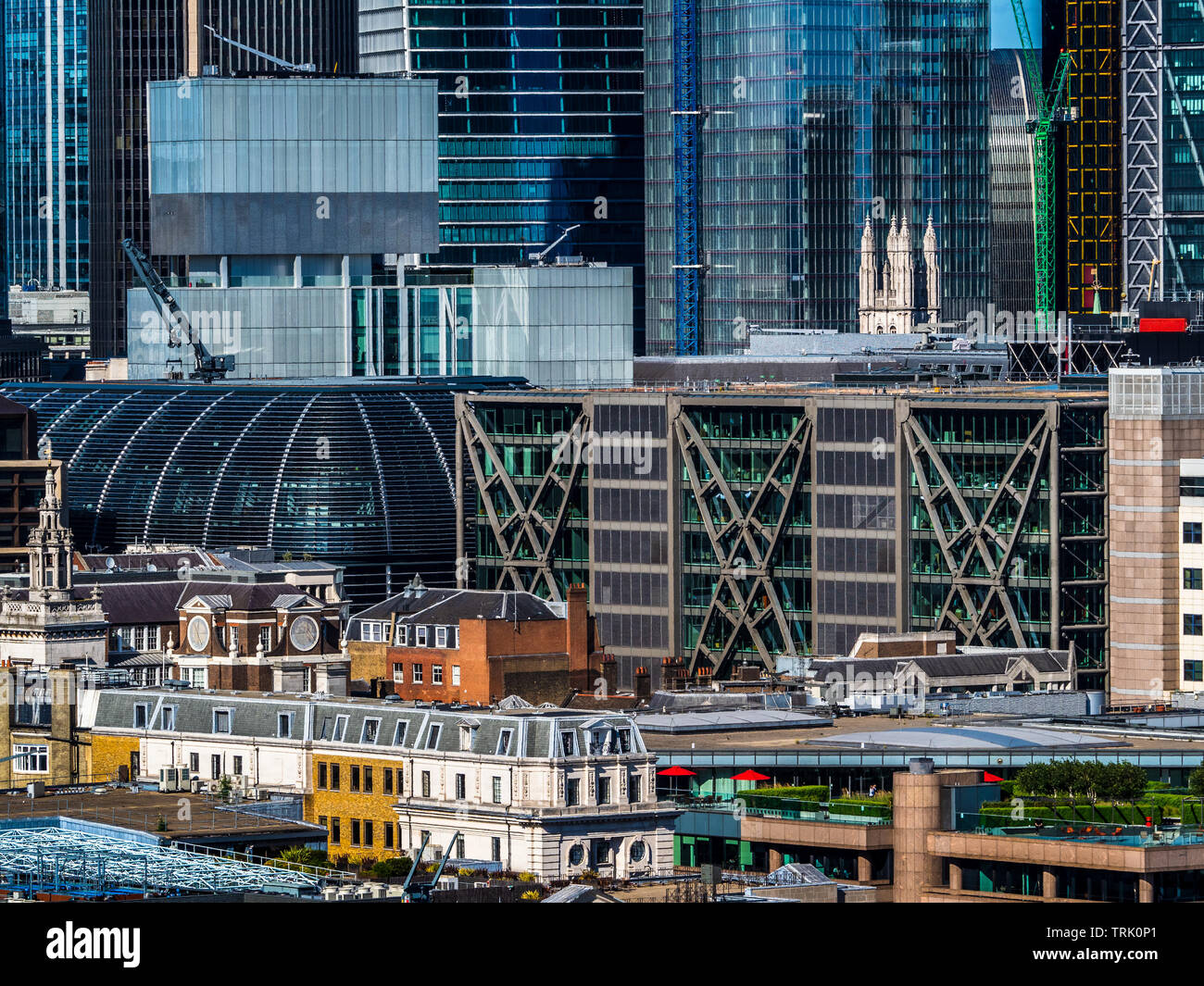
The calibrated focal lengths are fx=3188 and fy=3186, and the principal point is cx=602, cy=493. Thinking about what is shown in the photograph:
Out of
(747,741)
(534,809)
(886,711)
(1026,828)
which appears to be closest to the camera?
(1026,828)

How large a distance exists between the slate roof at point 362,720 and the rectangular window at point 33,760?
3188 millimetres

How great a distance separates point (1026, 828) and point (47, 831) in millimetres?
39074

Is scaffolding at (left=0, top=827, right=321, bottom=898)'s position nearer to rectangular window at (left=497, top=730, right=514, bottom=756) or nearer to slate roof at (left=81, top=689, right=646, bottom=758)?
rectangular window at (left=497, top=730, right=514, bottom=756)

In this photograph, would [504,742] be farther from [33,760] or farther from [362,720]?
[33,760]

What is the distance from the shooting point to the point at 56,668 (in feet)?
639

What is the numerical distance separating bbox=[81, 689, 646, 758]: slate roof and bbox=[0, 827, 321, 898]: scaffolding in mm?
34951

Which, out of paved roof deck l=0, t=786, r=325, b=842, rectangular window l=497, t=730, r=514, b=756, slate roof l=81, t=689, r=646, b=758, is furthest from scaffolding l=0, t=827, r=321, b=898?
slate roof l=81, t=689, r=646, b=758

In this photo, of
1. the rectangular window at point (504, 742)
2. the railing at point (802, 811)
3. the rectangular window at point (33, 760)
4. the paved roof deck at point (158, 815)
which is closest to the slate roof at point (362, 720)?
the rectangular window at point (504, 742)

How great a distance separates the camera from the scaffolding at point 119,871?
322 ft

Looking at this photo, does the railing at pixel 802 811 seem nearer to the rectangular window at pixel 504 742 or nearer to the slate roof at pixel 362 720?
the slate roof at pixel 362 720

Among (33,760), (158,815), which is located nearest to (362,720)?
(158,815)
